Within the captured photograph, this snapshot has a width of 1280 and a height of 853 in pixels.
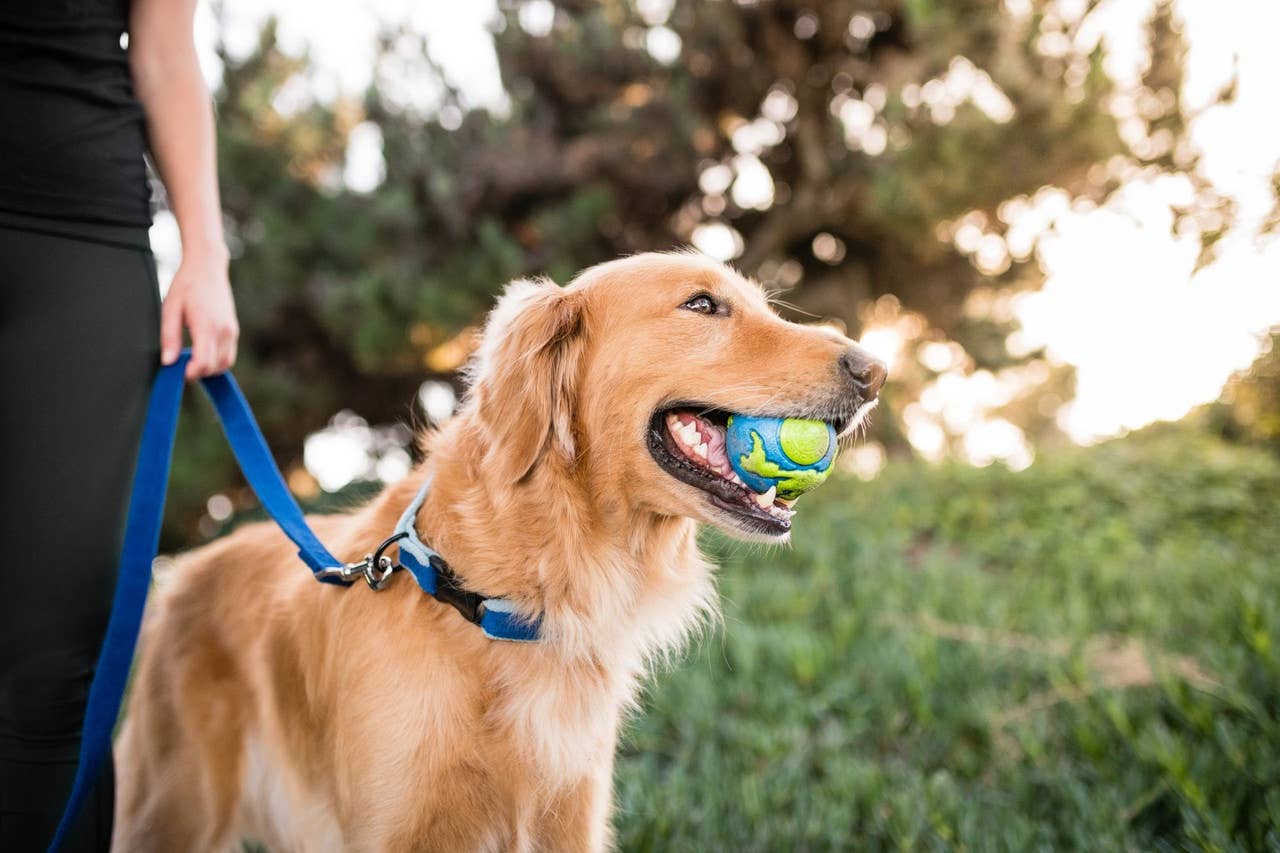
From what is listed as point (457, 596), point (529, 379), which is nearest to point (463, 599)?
point (457, 596)

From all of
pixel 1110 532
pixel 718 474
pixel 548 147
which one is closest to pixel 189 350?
pixel 718 474

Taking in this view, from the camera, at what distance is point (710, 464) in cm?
232

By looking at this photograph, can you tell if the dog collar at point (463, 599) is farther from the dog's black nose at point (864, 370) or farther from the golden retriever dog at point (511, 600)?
the dog's black nose at point (864, 370)

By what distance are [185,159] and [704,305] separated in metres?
1.29

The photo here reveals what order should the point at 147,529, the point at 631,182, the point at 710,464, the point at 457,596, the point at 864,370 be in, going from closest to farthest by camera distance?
the point at 147,529, the point at 457,596, the point at 864,370, the point at 710,464, the point at 631,182

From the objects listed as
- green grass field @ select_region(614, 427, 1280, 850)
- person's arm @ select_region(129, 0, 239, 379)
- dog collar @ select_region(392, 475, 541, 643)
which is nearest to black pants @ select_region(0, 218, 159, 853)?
person's arm @ select_region(129, 0, 239, 379)

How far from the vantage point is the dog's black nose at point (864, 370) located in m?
2.21

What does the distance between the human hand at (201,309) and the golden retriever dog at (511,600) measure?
63 cm

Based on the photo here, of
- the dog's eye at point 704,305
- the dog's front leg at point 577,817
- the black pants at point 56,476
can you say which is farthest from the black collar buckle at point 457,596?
the dog's eye at point 704,305

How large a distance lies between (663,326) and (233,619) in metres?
1.45

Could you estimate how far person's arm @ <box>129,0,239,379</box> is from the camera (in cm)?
192

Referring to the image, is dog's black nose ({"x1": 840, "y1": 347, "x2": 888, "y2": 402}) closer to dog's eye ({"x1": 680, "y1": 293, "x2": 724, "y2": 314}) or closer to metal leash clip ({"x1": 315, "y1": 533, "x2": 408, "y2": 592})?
dog's eye ({"x1": 680, "y1": 293, "x2": 724, "y2": 314})

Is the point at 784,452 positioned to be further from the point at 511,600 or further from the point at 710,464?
the point at 511,600

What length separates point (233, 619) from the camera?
8.34ft
